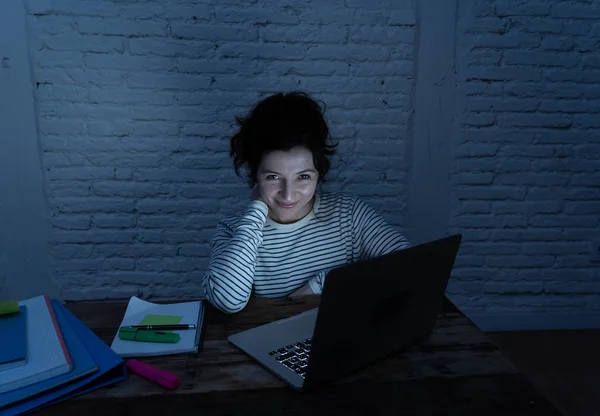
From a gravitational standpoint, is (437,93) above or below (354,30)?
below

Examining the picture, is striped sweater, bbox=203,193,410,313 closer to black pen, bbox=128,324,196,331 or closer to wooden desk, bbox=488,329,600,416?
black pen, bbox=128,324,196,331

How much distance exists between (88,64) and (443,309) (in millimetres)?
1776

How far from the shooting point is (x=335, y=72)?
2.23 m

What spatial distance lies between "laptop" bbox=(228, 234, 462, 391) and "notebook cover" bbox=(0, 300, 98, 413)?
0.89 ft

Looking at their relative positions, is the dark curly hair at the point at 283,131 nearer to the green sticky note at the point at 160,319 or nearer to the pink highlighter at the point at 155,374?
the green sticky note at the point at 160,319

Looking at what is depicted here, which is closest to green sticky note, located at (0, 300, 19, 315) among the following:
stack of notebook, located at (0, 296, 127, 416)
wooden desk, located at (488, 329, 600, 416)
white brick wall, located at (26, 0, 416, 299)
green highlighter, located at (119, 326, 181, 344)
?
stack of notebook, located at (0, 296, 127, 416)

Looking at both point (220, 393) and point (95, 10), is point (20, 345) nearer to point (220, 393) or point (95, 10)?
point (220, 393)

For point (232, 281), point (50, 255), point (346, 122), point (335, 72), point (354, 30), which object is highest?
point (354, 30)

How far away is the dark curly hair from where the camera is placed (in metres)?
1.42

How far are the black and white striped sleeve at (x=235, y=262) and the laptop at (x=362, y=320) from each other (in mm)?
150

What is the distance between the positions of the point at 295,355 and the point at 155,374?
251 millimetres

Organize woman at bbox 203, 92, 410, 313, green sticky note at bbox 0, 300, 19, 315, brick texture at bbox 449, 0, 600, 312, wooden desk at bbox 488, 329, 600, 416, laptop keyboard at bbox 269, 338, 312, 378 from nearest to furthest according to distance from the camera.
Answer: laptop keyboard at bbox 269, 338, 312, 378 < green sticky note at bbox 0, 300, 19, 315 < woman at bbox 203, 92, 410, 313 < wooden desk at bbox 488, 329, 600, 416 < brick texture at bbox 449, 0, 600, 312

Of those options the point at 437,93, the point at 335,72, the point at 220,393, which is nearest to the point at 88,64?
the point at 335,72

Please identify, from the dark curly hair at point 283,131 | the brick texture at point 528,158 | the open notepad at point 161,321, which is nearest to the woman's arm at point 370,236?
the dark curly hair at point 283,131
